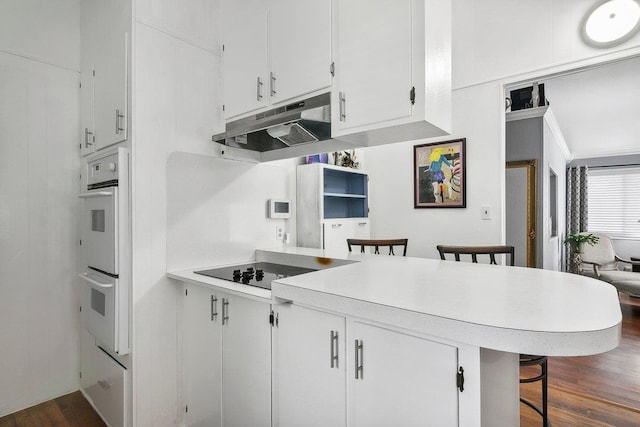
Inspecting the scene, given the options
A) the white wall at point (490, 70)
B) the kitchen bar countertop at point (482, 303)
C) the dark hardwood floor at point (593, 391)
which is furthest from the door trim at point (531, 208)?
the kitchen bar countertop at point (482, 303)

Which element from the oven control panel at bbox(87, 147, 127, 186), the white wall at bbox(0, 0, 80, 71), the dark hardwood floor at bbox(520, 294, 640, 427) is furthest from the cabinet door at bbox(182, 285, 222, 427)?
the white wall at bbox(0, 0, 80, 71)

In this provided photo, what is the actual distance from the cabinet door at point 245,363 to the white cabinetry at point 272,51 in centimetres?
114

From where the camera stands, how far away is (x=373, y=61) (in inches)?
59.0

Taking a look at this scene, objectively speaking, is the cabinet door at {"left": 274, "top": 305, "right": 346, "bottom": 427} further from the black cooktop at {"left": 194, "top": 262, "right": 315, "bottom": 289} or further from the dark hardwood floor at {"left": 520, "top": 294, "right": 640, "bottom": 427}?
the dark hardwood floor at {"left": 520, "top": 294, "right": 640, "bottom": 427}

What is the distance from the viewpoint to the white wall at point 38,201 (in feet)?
7.15

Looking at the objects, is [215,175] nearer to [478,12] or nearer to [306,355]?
[306,355]

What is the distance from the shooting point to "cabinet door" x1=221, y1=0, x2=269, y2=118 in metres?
1.97

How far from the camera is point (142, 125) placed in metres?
1.86

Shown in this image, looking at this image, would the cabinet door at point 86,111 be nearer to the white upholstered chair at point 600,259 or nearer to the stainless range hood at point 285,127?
the stainless range hood at point 285,127

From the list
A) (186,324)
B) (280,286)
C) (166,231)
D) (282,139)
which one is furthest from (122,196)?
(280,286)

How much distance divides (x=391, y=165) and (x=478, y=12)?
5.03 ft

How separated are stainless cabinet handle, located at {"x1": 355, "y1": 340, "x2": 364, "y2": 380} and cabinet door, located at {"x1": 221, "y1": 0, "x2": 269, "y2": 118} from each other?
143 centimetres

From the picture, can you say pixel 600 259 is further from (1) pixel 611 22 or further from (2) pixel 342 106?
(2) pixel 342 106

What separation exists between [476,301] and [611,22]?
2384mm
